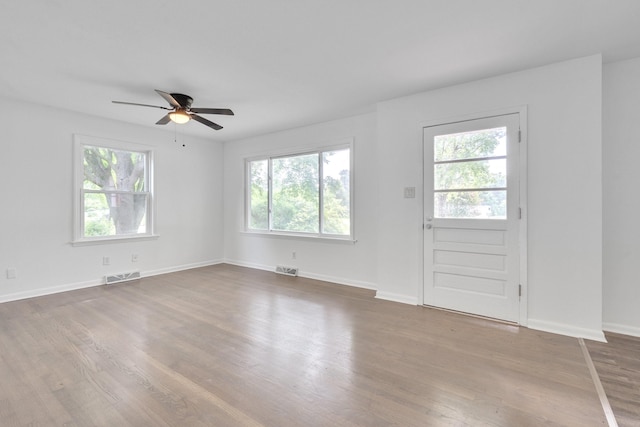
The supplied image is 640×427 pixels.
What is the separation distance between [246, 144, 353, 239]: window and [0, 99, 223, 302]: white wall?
1.43m

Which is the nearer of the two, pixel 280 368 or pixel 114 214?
pixel 280 368

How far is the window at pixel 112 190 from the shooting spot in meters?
4.45

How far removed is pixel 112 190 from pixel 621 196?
6.36 metres

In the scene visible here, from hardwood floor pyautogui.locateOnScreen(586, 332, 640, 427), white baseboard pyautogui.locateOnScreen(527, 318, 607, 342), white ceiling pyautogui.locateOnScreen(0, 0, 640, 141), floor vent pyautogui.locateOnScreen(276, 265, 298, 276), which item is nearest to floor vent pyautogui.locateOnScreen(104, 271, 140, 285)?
floor vent pyautogui.locateOnScreen(276, 265, 298, 276)

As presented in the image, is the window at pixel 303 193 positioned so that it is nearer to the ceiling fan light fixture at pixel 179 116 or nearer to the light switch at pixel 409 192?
the light switch at pixel 409 192

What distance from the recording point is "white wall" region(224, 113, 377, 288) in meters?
4.42

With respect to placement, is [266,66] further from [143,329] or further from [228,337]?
[143,329]

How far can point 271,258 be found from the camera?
561cm

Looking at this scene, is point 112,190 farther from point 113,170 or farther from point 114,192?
point 113,170

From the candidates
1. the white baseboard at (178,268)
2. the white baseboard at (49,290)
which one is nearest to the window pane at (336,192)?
the white baseboard at (178,268)

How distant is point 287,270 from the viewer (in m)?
5.28

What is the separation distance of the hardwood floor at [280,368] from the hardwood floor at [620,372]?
0.37 feet

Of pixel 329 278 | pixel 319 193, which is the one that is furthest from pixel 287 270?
pixel 319 193

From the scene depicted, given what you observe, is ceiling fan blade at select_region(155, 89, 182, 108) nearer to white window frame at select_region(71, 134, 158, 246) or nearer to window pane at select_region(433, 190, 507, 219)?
white window frame at select_region(71, 134, 158, 246)
